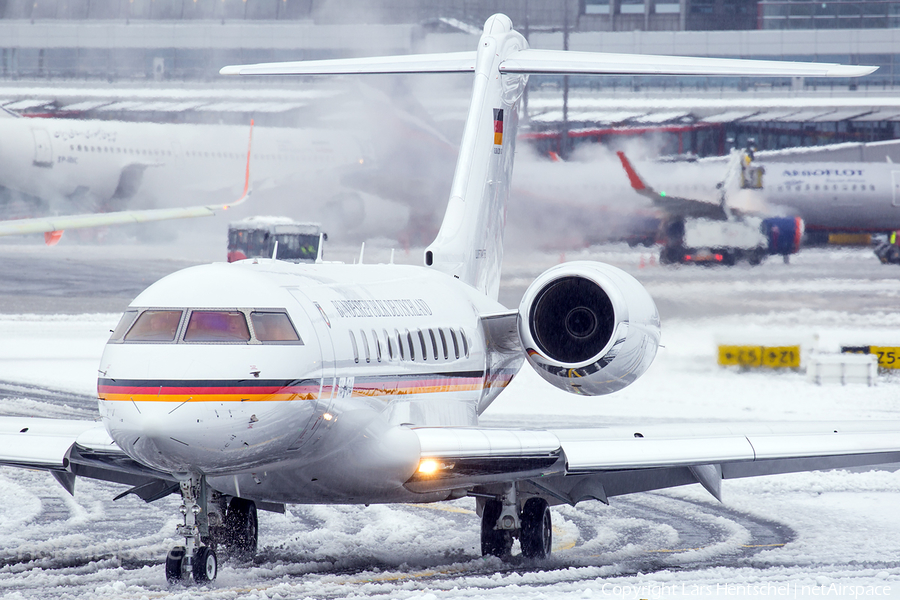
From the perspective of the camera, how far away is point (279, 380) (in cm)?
883

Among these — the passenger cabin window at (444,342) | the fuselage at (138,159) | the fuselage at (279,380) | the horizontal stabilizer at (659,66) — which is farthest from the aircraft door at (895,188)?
the fuselage at (279,380)

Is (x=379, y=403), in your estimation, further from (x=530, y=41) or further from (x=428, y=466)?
(x=530, y=41)

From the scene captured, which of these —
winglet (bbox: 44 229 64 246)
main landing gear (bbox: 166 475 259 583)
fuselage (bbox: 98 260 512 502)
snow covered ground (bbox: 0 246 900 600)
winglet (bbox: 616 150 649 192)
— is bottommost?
snow covered ground (bbox: 0 246 900 600)

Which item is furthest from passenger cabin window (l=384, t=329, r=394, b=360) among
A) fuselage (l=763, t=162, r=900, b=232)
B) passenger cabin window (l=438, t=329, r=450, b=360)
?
fuselage (l=763, t=162, r=900, b=232)

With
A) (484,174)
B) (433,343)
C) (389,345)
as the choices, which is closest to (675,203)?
(484,174)

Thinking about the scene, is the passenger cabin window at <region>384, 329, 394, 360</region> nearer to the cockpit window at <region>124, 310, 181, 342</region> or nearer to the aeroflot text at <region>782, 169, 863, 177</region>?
the cockpit window at <region>124, 310, 181, 342</region>

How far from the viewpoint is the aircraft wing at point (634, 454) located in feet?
34.1

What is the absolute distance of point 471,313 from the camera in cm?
1330

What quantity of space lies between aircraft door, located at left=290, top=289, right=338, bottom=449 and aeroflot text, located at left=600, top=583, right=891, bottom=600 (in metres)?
2.72

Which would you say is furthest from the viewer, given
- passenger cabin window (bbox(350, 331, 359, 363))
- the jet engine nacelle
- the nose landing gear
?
the jet engine nacelle

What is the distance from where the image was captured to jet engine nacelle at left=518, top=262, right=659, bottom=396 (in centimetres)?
1207

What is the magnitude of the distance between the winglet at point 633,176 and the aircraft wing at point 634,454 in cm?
2284

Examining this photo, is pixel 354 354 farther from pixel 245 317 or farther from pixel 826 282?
pixel 826 282

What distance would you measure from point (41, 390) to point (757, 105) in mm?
26137
